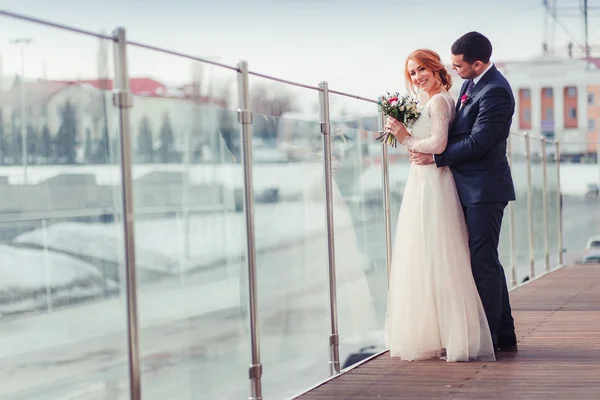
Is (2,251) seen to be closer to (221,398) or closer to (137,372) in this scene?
(137,372)

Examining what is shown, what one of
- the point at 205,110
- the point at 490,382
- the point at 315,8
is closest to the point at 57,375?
the point at 205,110

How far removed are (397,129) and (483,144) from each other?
1.10 feet

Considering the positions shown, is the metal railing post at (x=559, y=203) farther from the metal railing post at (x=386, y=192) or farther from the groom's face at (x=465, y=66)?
the groom's face at (x=465, y=66)

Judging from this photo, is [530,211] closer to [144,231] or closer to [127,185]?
[144,231]

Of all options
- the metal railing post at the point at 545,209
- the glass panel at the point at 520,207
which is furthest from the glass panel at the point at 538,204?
the glass panel at the point at 520,207

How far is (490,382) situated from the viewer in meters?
3.06

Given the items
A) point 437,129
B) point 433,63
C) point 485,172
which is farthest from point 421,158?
point 433,63

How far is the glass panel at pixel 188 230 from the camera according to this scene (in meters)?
2.51

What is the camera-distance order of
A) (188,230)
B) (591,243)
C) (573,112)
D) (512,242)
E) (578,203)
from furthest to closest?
(573,112)
(591,243)
(578,203)
(512,242)
(188,230)

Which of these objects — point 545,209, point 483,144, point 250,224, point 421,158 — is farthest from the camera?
point 545,209

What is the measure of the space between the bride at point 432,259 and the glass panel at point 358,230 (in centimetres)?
20

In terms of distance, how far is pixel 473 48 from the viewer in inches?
141

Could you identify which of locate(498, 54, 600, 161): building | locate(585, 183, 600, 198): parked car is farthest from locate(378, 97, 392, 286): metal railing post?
locate(498, 54, 600, 161): building

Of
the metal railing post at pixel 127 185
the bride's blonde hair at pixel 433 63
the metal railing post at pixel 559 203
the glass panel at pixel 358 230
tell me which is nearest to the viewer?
the metal railing post at pixel 127 185
